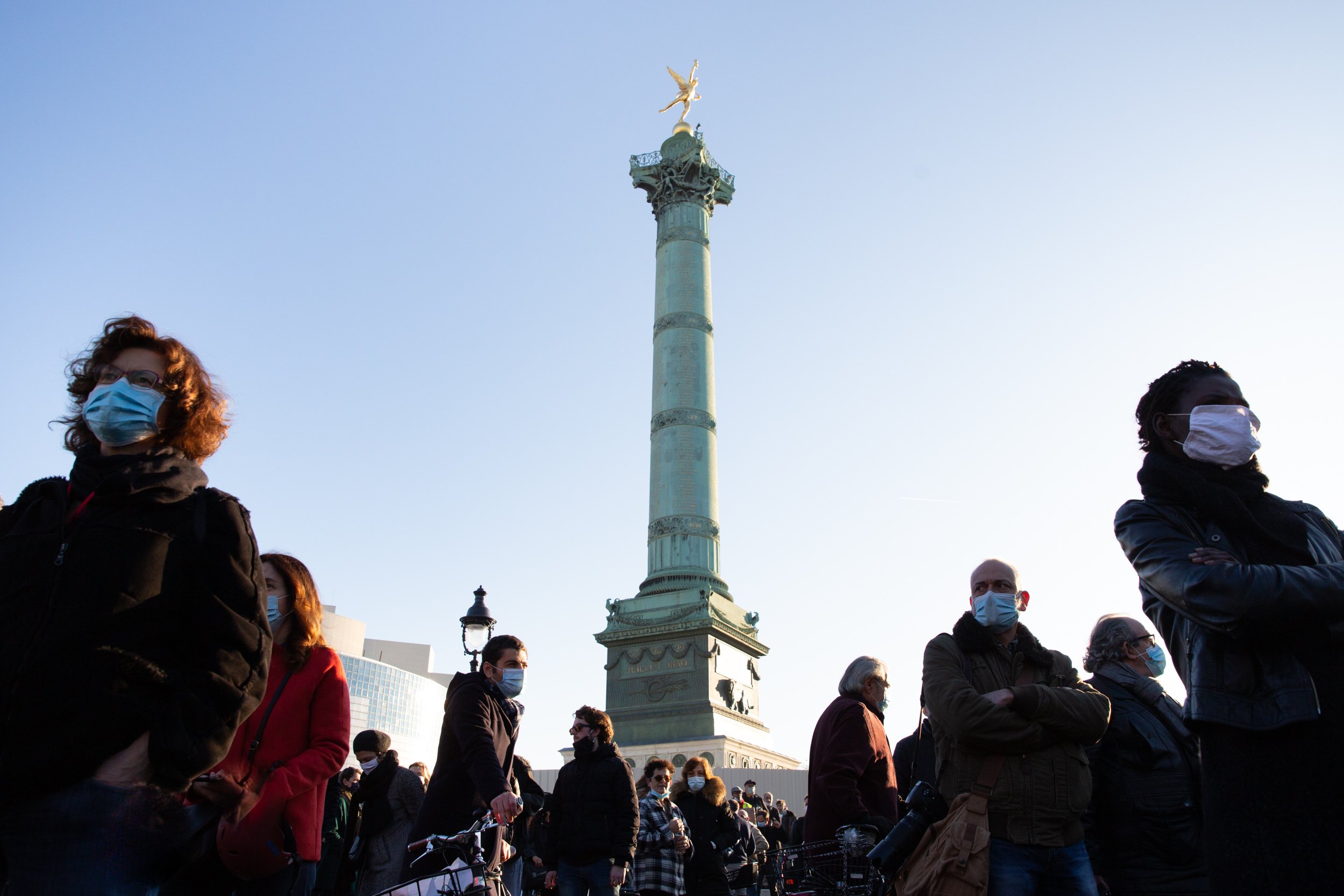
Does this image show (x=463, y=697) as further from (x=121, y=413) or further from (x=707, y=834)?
(x=707, y=834)

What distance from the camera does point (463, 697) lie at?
443 cm

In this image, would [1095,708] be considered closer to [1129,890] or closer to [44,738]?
[1129,890]

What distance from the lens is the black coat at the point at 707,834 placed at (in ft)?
25.4

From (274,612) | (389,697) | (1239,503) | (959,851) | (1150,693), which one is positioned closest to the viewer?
(1239,503)

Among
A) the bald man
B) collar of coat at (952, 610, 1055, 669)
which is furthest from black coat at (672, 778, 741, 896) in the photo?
collar of coat at (952, 610, 1055, 669)

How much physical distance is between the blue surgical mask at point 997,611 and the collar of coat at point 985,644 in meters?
0.03

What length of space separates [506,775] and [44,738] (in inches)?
103

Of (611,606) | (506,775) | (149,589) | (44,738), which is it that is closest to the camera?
(44,738)

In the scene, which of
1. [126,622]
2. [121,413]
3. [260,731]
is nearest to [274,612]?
[260,731]

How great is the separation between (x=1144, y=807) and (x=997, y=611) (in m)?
0.96

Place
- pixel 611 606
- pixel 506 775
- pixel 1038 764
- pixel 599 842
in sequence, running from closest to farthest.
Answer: pixel 1038 764, pixel 506 775, pixel 599 842, pixel 611 606

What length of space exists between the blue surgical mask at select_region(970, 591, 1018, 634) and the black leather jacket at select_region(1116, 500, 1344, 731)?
3.83 ft

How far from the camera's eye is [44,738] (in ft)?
6.84

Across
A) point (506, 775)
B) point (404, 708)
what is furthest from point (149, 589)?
point (404, 708)
